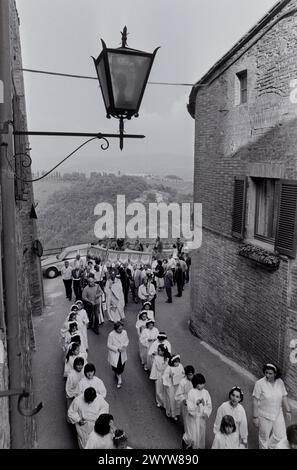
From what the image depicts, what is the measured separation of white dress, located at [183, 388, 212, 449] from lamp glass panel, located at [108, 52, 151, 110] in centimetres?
497

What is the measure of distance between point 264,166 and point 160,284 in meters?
9.75

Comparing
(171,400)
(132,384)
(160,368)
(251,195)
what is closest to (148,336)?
(132,384)

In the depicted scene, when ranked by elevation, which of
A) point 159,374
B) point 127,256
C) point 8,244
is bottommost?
point 127,256

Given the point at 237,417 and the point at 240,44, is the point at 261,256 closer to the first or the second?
the point at 237,417

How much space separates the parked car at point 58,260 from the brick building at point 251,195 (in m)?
9.16

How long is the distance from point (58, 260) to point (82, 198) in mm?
27456

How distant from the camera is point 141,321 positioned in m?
10.4

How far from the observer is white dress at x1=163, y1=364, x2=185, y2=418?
7.91m

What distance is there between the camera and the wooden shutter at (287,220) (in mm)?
7887

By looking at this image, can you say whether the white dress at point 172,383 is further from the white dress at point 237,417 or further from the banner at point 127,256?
the banner at point 127,256

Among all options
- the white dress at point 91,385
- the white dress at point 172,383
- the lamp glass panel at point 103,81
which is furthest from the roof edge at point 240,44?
the white dress at point 91,385

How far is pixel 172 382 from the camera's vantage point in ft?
26.1

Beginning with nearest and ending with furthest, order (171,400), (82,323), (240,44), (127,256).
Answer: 1. (171,400)
2. (240,44)
3. (82,323)
4. (127,256)
